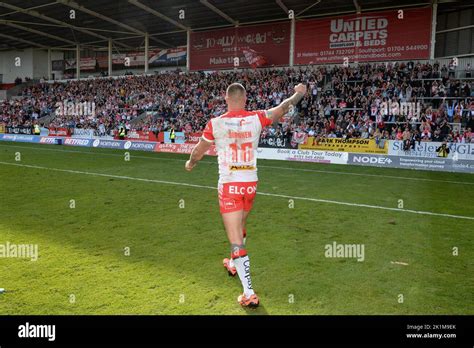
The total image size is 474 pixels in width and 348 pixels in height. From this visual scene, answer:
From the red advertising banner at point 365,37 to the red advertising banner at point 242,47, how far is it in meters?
1.58

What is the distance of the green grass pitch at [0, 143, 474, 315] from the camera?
4.82 metres

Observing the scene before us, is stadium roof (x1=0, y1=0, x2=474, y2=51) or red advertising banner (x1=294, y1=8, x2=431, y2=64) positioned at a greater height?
stadium roof (x1=0, y1=0, x2=474, y2=51)

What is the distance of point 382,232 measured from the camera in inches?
315

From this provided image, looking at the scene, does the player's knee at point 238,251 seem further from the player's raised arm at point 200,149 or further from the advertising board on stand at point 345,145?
the advertising board on stand at point 345,145

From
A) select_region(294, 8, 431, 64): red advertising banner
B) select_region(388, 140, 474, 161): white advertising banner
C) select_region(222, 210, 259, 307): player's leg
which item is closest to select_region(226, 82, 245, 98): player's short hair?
select_region(222, 210, 259, 307): player's leg

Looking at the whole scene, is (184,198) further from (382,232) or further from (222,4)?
(222,4)

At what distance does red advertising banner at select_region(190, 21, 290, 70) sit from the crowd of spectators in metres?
1.11

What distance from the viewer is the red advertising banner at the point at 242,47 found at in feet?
114

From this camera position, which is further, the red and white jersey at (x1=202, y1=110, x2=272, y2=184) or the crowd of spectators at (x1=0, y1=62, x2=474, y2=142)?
the crowd of spectators at (x1=0, y1=62, x2=474, y2=142)

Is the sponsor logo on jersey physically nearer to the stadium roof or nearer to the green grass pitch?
the green grass pitch

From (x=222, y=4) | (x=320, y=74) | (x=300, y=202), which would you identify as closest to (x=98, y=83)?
(x=222, y=4)

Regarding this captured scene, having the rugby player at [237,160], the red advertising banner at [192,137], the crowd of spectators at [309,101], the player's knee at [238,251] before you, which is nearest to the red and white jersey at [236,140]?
the rugby player at [237,160]

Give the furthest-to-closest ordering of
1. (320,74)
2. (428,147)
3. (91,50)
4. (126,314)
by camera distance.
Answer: (91,50) → (320,74) → (428,147) → (126,314)
